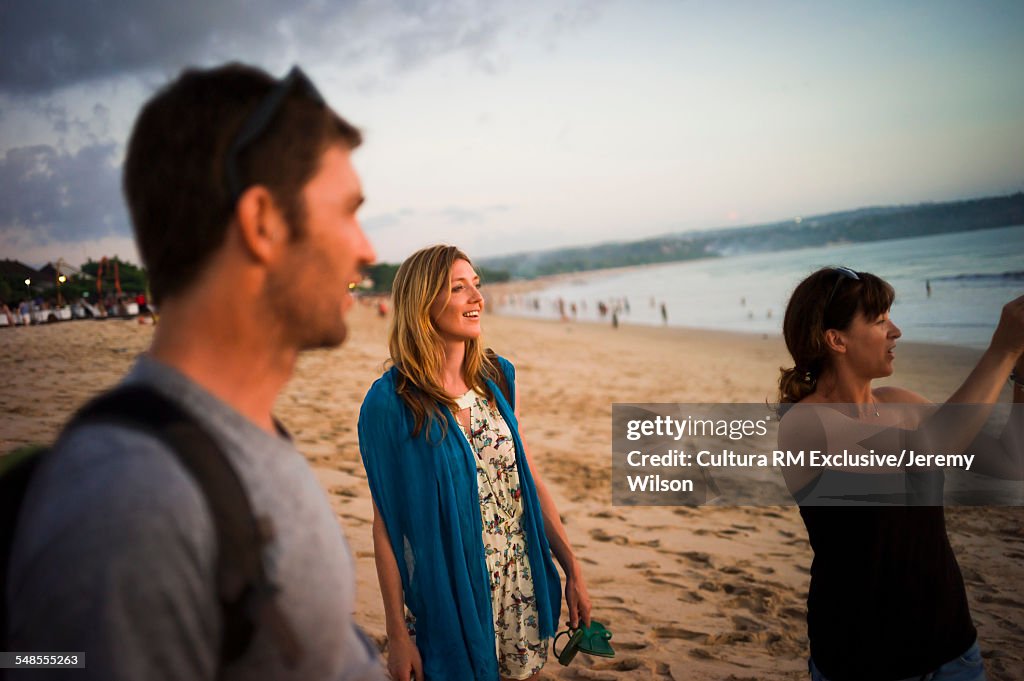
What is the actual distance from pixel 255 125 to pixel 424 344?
1.83m

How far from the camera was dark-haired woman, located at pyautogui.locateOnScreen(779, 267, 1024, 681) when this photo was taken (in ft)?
7.22

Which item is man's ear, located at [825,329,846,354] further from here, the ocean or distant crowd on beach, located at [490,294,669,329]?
distant crowd on beach, located at [490,294,669,329]

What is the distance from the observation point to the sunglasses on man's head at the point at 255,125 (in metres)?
0.94

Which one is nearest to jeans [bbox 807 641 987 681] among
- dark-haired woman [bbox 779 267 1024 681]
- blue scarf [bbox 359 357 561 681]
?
dark-haired woman [bbox 779 267 1024 681]

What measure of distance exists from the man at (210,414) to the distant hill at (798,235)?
53.8 m

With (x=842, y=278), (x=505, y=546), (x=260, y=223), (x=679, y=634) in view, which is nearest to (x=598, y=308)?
(x=679, y=634)

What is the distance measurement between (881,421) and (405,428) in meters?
1.92

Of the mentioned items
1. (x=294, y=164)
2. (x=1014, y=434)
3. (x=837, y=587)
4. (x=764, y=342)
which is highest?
(x=294, y=164)

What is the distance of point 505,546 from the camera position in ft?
8.90

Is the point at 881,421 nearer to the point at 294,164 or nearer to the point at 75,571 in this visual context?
the point at 294,164

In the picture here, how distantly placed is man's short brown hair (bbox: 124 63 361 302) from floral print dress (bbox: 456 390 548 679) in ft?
6.22

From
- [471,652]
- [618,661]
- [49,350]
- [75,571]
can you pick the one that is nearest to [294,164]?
[75,571]

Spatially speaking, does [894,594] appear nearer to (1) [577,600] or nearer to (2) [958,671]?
(2) [958,671]

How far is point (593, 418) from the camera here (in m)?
10.5
